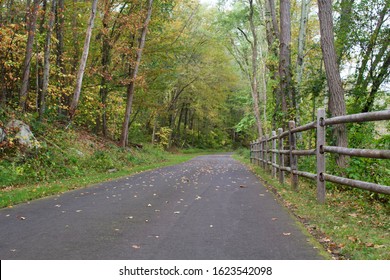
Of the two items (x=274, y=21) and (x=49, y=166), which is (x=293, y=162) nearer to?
(x=49, y=166)

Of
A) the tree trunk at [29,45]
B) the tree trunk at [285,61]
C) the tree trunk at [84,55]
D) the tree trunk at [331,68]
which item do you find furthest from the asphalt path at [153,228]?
the tree trunk at [84,55]

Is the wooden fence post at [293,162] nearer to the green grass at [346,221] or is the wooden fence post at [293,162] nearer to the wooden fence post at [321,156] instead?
the green grass at [346,221]

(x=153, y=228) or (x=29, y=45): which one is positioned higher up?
(x=29, y=45)

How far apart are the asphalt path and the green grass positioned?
0.27 metres

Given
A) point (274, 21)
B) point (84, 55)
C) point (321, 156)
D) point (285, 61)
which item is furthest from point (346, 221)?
point (84, 55)

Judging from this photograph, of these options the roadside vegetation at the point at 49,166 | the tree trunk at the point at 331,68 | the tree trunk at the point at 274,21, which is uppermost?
the tree trunk at the point at 274,21

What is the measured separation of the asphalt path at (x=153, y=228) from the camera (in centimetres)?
410

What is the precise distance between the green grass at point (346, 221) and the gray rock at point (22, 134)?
8004 millimetres

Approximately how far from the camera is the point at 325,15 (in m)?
9.35

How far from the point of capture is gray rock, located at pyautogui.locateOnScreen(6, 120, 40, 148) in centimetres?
1197

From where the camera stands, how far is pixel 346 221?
18.3 feet

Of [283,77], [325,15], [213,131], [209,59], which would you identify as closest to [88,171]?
[283,77]

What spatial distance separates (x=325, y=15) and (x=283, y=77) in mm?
4300

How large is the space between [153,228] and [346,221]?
2800mm
